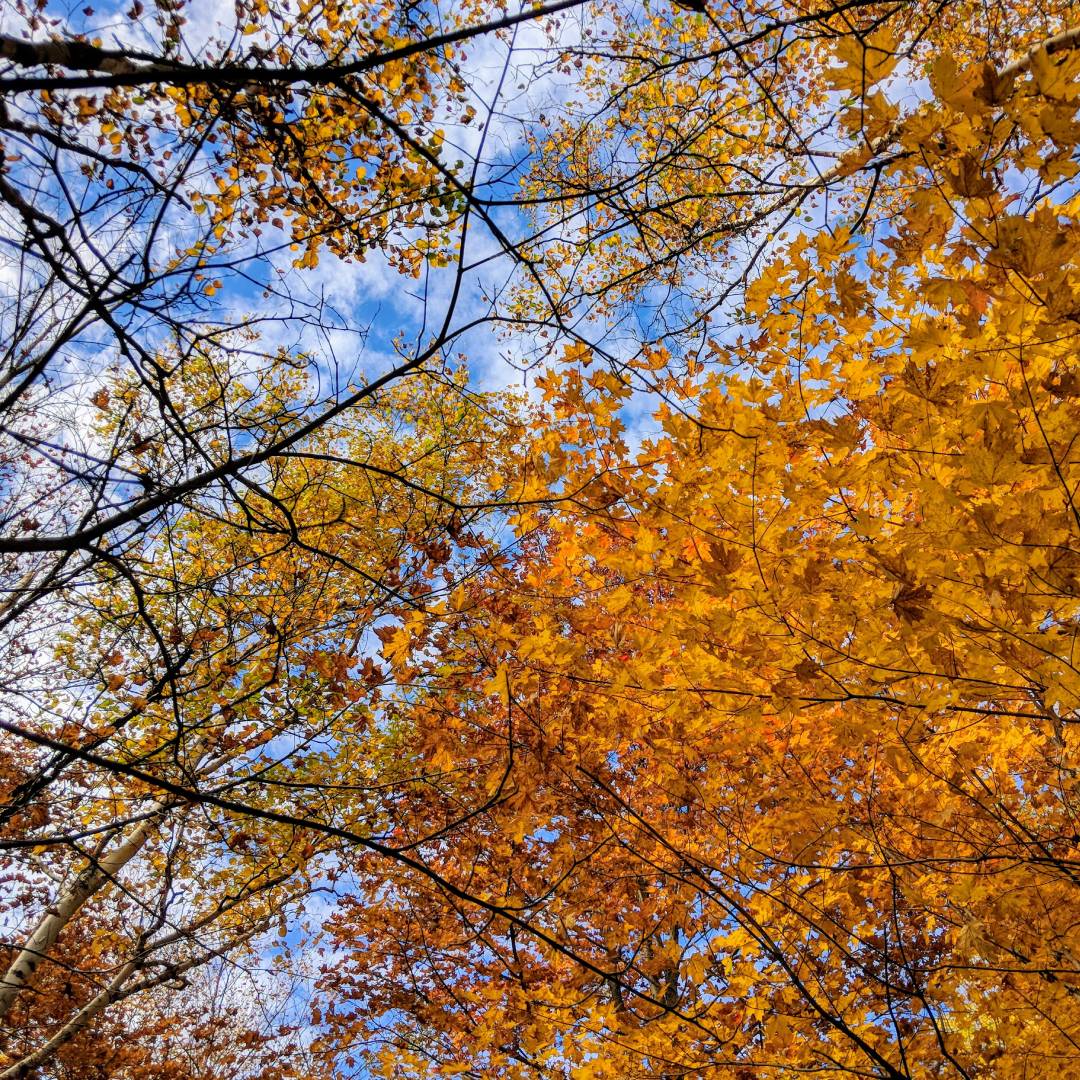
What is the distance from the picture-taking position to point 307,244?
409cm

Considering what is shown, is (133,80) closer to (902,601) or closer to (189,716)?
(902,601)

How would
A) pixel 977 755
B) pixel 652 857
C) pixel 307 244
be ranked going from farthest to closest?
pixel 652 857 → pixel 307 244 → pixel 977 755

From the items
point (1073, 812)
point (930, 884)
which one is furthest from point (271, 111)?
point (930, 884)

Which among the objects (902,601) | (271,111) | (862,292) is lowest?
(902,601)

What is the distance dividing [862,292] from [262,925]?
261 inches

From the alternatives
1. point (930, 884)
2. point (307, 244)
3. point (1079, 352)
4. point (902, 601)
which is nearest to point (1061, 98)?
point (1079, 352)

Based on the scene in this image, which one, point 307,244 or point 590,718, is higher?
point 307,244

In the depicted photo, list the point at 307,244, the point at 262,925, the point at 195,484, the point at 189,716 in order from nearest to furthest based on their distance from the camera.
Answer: the point at 195,484
the point at 307,244
the point at 262,925
the point at 189,716

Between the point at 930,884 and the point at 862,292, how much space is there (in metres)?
3.87

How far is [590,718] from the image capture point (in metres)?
3.61

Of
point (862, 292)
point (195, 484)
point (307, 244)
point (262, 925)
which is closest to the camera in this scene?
point (195, 484)

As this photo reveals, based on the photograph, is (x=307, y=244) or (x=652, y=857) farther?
(x=652, y=857)

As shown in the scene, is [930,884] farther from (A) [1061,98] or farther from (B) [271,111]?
(B) [271,111]

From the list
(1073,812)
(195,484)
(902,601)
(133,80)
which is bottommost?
(195,484)
